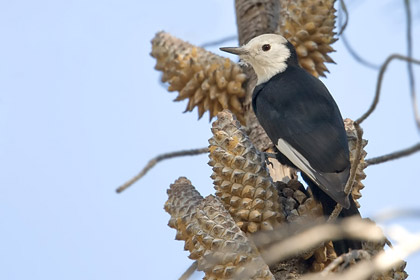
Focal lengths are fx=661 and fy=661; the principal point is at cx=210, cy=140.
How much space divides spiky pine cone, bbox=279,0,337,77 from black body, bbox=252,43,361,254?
9 centimetres

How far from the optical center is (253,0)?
320 centimetres

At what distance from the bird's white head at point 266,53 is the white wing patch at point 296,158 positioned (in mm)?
527

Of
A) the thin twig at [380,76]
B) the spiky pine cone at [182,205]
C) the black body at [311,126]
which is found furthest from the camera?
the black body at [311,126]

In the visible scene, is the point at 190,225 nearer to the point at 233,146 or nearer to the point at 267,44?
the point at 233,146

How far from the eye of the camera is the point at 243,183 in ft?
7.41

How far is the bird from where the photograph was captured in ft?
7.80

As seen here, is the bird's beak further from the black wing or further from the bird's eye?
the black wing

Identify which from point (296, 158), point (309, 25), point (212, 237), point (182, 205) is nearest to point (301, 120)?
point (296, 158)

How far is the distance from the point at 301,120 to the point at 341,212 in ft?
1.85

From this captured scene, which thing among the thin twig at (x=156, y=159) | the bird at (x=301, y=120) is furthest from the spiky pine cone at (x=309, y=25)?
the thin twig at (x=156, y=159)

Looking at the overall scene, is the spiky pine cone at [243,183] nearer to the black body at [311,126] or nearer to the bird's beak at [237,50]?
the black body at [311,126]

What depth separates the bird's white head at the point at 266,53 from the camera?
3.16 m

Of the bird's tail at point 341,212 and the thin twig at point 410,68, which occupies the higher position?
the thin twig at point 410,68

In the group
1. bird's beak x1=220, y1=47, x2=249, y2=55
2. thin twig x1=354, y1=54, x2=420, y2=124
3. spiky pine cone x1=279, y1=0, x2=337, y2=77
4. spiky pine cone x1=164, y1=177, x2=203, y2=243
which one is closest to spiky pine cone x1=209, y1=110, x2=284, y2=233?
spiky pine cone x1=164, y1=177, x2=203, y2=243
